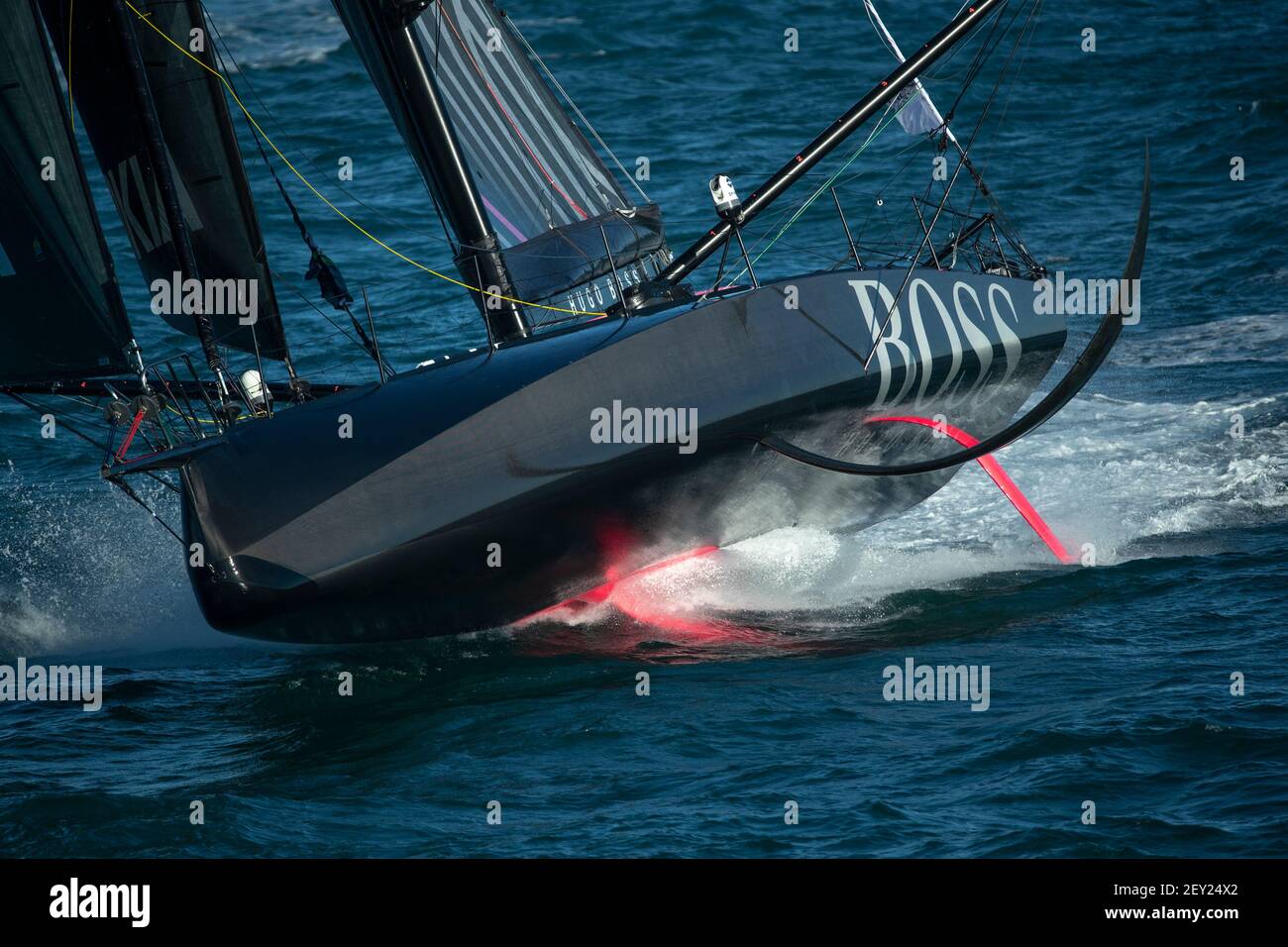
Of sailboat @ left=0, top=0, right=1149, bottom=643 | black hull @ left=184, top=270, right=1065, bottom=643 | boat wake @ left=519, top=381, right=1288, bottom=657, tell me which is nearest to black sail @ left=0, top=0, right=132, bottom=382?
sailboat @ left=0, top=0, right=1149, bottom=643

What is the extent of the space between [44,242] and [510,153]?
3481 millimetres

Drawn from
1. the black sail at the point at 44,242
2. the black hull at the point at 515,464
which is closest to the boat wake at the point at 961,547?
the black hull at the point at 515,464

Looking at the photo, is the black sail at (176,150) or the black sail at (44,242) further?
the black sail at (176,150)

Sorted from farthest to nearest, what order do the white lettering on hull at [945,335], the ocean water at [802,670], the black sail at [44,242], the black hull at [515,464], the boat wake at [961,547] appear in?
the boat wake at [961,547], the white lettering on hull at [945,335], the black sail at [44,242], the black hull at [515,464], the ocean water at [802,670]

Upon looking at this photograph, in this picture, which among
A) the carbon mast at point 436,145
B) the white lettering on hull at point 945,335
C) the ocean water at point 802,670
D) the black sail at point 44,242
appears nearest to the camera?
the ocean water at point 802,670

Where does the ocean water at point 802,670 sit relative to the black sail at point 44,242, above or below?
below

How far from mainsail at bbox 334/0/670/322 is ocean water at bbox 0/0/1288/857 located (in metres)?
1.43

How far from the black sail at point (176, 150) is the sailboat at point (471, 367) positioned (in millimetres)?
19

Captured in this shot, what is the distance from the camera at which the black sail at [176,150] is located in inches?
359

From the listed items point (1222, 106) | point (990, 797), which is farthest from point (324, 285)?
point (1222, 106)

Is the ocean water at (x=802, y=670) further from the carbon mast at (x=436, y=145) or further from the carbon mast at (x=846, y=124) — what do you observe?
the carbon mast at (x=846, y=124)

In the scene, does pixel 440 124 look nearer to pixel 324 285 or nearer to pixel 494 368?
pixel 324 285

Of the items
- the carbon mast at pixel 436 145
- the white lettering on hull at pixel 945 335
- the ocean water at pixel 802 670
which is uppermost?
the carbon mast at pixel 436 145

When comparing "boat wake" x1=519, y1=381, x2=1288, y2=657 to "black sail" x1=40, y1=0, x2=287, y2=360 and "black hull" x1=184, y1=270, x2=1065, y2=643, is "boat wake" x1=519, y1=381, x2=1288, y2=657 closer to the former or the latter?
"black hull" x1=184, y1=270, x2=1065, y2=643
